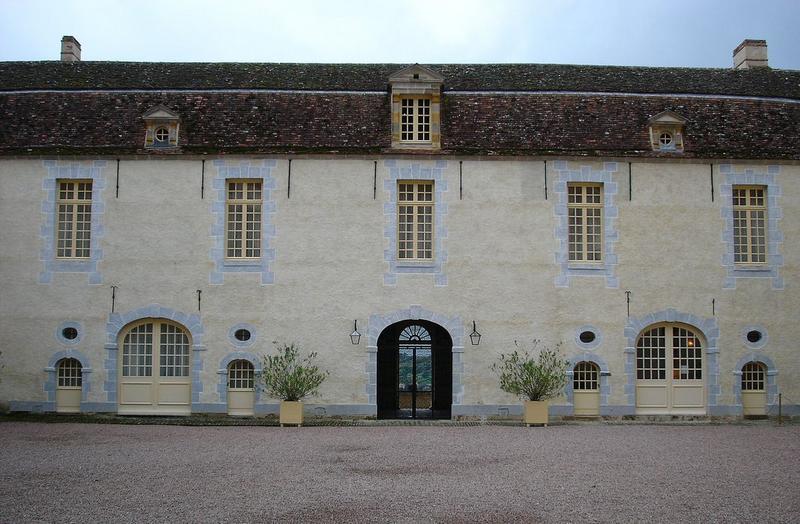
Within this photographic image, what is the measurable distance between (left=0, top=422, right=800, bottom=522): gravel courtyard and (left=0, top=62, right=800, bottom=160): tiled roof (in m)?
6.50

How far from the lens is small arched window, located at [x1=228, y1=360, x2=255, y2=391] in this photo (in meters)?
19.1

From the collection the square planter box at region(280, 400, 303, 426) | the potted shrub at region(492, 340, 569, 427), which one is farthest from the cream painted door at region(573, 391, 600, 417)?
the square planter box at region(280, 400, 303, 426)

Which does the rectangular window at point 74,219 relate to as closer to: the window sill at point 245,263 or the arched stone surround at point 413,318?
the window sill at point 245,263

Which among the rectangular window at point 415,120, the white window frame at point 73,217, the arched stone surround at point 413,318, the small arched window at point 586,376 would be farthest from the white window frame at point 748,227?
the white window frame at point 73,217

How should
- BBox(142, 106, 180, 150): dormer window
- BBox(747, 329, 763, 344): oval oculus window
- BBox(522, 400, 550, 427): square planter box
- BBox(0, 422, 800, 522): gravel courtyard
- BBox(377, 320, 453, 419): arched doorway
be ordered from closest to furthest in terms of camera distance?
BBox(0, 422, 800, 522): gravel courtyard → BBox(522, 400, 550, 427): square planter box → BBox(747, 329, 763, 344): oval oculus window → BBox(142, 106, 180, 150): dormer window → BBox(377, 320, 453, 419): arched doorway

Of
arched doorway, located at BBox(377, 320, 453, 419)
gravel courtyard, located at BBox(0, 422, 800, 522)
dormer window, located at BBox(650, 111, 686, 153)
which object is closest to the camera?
gravel courtyard, located at BBox(0, 422, 800, 522)

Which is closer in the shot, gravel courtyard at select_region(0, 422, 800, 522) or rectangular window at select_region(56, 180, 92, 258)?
gravel courtyard at select_region(0, 422, 800, 522)

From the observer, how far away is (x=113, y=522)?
844 centimetres

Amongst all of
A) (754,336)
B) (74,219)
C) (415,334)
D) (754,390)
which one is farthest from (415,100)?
(754,390)

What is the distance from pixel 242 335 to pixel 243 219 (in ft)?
8.49

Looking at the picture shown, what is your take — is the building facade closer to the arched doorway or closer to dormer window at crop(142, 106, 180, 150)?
dormer window at crop(142, 106, 180, 150)

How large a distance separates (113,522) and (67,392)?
37.9ft

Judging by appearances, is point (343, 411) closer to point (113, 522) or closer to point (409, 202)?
point (409, 202)

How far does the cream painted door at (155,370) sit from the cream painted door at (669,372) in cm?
1003
